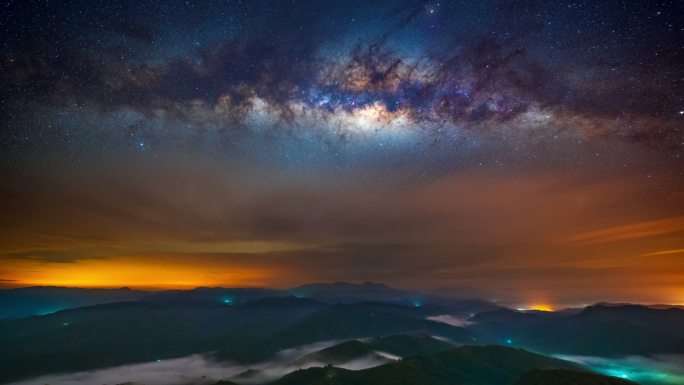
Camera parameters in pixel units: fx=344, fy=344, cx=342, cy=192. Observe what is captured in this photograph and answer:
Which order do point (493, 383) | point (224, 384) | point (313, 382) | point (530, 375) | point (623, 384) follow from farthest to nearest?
point (493, 383) < point (313, 382) < point (224, 384) < point (530, 375) < point (623, 384)

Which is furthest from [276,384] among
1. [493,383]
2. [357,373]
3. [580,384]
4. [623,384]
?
[623,384]

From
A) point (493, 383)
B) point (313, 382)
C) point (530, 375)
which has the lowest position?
point (493, 383)

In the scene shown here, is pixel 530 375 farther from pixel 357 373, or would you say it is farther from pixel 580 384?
pixel 357 373

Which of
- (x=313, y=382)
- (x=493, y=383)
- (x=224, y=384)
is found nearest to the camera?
(x=224, y=384)

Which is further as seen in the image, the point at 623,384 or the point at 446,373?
the point at 446,373

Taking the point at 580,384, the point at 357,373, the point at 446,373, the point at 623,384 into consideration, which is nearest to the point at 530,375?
the point at 580,384

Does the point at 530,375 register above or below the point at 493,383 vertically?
above

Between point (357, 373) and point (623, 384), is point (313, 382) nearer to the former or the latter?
point (357, 373)
